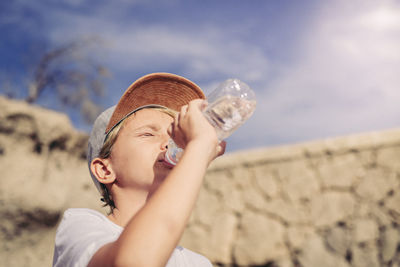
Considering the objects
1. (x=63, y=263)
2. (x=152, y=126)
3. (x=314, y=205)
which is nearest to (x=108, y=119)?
(x=152, y=126)

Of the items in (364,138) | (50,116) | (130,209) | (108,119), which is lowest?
(130,209)

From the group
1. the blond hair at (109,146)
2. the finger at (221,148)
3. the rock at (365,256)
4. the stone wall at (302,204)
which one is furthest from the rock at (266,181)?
the finger at (221,148)

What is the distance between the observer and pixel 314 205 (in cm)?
452

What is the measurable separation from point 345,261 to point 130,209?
367cm

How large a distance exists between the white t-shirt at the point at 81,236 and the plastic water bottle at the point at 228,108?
287mm

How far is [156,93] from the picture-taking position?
4.81ft

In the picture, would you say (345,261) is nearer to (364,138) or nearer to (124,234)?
(364,138)

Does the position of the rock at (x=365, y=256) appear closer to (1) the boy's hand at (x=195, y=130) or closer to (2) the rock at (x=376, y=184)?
(2) the rock at (x=376, y=184)

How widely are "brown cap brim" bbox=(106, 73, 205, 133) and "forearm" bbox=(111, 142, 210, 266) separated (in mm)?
565

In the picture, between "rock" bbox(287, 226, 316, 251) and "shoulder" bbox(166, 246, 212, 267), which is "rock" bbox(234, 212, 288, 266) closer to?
"rock" bbox(287, 226, 316, 251)

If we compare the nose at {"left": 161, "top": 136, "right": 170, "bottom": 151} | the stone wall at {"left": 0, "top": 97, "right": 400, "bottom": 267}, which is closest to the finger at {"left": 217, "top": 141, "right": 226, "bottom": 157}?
the nose at {"left": 161, "top": 136, "right": 170, "bottom": 151}

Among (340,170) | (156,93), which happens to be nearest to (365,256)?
(340,170)

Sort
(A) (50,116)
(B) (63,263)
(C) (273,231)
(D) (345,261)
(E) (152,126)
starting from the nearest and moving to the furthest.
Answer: (B) (63,263) → (E) (152,126) → (A) (50,116) → (D) (345,261) → (C) (273,231)

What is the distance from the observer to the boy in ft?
2.64
